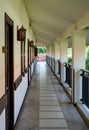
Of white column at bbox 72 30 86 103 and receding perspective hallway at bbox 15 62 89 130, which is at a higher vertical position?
white column at bbox 72 30 86 103

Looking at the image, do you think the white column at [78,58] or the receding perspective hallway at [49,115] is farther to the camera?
the white column at [78,58]

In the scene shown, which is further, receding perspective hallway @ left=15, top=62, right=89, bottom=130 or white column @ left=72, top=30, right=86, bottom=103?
white column @ left=72, top=30, right=86, bottom=103

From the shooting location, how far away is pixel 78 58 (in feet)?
23.8

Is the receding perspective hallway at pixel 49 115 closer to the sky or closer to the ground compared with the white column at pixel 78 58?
closer to the ground

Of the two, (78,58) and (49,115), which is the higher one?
(78,58)

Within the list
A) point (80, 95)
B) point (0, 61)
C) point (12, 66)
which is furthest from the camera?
point (80, 95)

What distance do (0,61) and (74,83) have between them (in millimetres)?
4165

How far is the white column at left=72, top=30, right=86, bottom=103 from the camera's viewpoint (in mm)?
7168

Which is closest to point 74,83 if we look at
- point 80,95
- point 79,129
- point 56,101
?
point 80,95

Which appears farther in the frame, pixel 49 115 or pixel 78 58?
pixel 78 58

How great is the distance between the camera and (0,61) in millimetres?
3385

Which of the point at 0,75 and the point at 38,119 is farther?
the point at 38,119

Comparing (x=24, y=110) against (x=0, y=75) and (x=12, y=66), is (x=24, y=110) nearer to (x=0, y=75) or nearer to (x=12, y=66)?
(x=12, y=66)

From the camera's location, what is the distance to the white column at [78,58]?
282 inches
